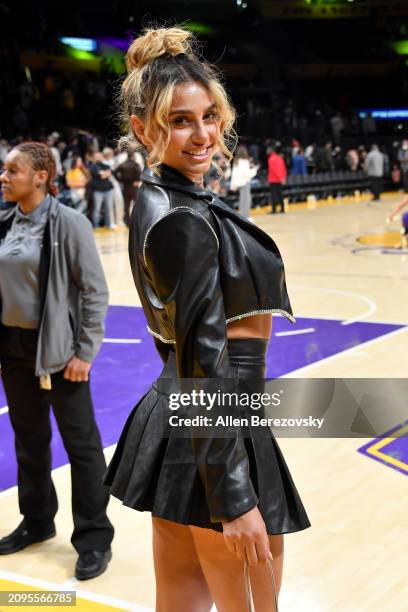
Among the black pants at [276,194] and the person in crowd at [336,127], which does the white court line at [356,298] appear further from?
the person in crowd at [336,127]

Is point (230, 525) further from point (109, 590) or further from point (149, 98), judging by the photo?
point (109, 590)

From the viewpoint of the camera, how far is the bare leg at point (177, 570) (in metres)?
1.97

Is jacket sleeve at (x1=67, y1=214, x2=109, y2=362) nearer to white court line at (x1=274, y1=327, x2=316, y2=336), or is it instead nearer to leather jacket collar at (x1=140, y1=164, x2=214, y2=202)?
leather jacket collar at (x1=140, y1=164, x2=214, y2=202)

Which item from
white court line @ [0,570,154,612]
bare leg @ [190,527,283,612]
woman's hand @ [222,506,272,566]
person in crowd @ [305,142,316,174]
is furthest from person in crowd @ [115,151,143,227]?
woman's hand @ [222,506,272,566]

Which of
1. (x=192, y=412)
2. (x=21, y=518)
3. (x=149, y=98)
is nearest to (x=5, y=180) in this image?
(x=21, y=518)

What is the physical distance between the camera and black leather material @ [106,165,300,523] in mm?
1696

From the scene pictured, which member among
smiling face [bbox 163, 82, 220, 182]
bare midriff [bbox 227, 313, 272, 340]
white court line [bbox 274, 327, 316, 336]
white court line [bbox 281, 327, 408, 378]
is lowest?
white court line [bbox 274, 327, 316, 336]

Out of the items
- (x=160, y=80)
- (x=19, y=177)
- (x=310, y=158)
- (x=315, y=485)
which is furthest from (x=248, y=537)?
(x=310, y=158)

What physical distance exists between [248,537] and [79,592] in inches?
78.1

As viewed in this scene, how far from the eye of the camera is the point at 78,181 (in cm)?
1642

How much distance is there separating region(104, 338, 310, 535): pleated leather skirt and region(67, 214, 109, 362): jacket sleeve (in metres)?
1.79

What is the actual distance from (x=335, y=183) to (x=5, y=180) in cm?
2398

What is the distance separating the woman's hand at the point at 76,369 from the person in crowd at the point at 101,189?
1286 cm

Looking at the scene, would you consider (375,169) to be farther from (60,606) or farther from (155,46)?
(155,46)
